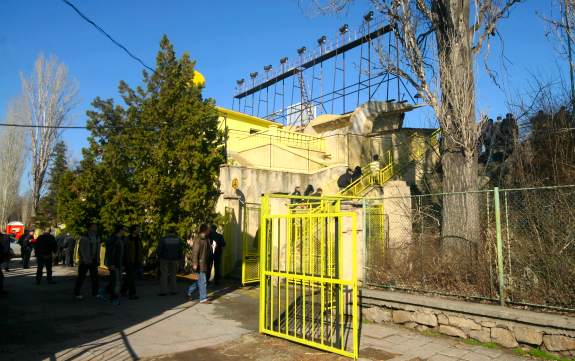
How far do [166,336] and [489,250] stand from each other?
5.47 meters

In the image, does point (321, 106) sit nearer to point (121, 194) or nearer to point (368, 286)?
point (121, 194)

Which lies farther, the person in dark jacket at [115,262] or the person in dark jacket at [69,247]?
the person in dark jacket at [69,247]

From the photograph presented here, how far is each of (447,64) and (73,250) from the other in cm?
1742

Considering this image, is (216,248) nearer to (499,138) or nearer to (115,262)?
(115,262)

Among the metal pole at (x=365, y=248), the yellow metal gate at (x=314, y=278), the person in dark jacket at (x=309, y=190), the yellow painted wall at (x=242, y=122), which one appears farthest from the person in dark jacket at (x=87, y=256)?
the yellow painted wall at (x=242, y=122)

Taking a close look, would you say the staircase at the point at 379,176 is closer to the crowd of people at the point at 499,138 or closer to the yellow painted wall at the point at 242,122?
the crowd of people at the point at 499,138

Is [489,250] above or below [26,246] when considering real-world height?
above

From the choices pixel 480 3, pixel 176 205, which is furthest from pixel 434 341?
pixel 176 205

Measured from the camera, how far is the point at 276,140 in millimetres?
20469

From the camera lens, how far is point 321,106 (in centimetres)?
2895

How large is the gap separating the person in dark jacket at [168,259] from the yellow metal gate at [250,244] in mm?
2014

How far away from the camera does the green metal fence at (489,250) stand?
20.1 feet

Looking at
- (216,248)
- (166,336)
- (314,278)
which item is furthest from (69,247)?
(314,278)

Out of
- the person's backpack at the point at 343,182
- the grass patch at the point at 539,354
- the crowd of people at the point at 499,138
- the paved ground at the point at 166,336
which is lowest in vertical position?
the paved ground at the point at 166,336
